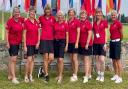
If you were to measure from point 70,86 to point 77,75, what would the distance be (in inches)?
58.2

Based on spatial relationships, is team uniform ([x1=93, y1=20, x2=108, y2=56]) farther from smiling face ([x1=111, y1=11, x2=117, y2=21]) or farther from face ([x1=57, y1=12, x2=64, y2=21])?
face ([x1=57, y1=12, x2=64, y2=21])

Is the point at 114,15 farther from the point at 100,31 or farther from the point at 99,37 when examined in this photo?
the point at 99,37

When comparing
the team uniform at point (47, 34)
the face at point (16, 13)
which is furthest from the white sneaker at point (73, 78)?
the face at point (16, 13)

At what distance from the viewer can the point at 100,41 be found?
1069cm

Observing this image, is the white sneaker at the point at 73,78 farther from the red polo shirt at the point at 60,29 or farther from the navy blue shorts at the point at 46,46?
the red polo shirt at the point at 60,29

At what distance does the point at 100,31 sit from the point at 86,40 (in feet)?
1.45

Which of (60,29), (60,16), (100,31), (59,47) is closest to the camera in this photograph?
(60,16)

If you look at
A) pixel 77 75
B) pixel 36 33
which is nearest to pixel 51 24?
pixel 36 33

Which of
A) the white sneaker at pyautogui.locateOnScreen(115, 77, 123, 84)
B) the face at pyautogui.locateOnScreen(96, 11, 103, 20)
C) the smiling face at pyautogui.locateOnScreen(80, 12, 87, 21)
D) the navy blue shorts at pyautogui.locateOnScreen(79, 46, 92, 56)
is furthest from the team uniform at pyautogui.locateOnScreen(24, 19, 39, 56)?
the white sneaker at pyautogui.locateOnScreen(115, 77, 123, 84)

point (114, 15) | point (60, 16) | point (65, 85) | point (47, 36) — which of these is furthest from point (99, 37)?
point (65, 85)

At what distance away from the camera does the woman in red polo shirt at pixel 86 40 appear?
10.5 metres

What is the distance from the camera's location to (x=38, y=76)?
11031 millimetres

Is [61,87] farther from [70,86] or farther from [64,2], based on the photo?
[64,2]

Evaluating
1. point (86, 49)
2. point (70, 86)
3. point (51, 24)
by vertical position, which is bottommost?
point (70, 86)
